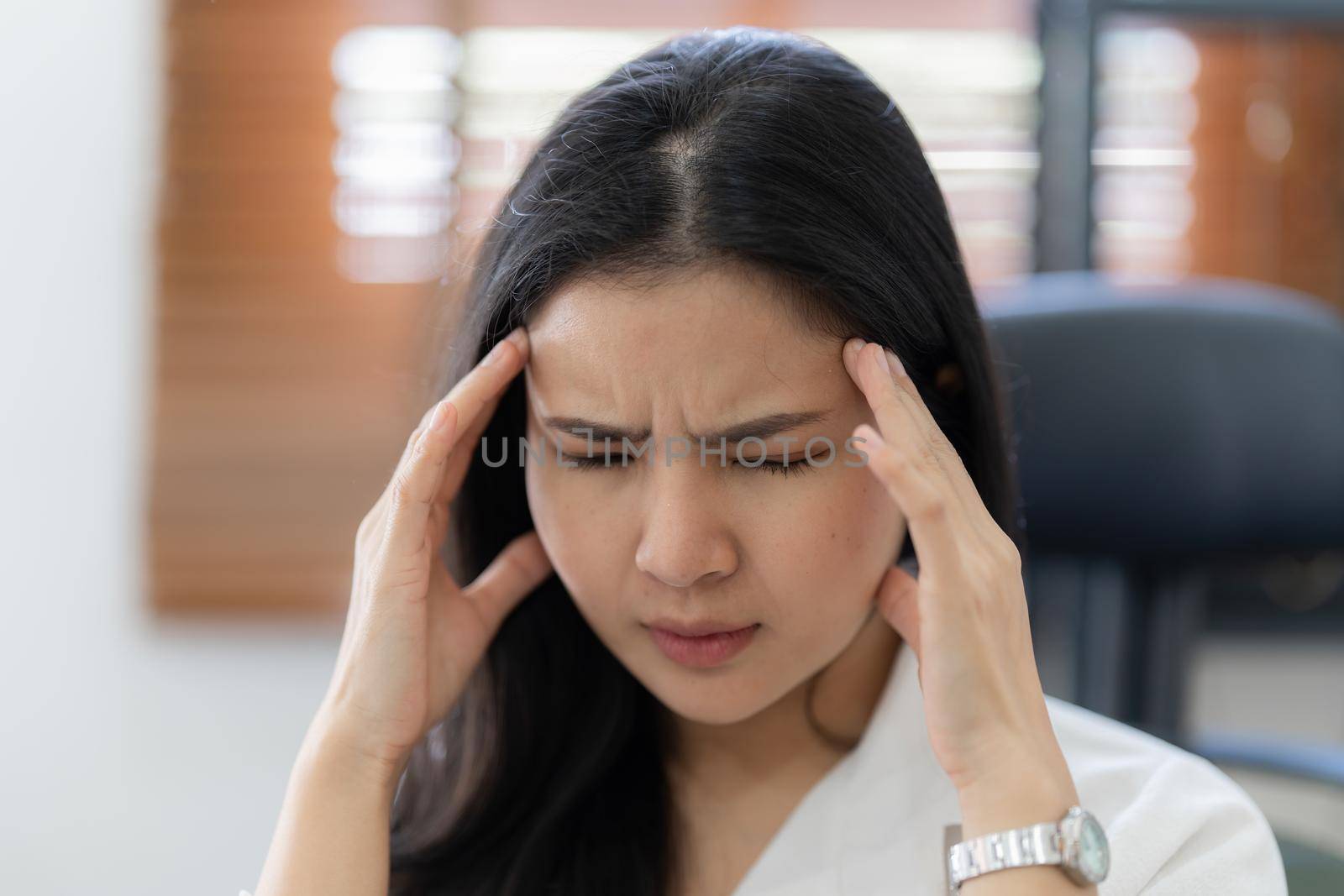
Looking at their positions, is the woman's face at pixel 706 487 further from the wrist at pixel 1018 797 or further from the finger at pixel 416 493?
the wrist at pixel 1018 797

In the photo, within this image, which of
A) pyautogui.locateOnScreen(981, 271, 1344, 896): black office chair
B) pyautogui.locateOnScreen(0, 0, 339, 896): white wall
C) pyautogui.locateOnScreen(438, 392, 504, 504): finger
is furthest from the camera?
pyautogui.locateOnScreen(0, 0, 339, 896): white wall

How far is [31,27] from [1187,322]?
8.62 feet

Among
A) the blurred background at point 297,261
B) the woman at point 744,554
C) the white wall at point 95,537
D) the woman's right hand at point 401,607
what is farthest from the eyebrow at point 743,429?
the white wall at point 95,537

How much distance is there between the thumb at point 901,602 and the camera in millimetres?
958

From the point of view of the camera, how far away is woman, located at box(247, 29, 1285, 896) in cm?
83

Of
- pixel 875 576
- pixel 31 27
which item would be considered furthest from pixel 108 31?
pixel 875 576

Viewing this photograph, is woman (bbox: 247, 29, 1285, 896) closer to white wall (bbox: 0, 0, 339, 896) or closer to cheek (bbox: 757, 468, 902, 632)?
cheek (bbox: 757, 468, 902, 632)

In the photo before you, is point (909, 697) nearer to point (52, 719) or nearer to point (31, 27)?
point (52, 719)

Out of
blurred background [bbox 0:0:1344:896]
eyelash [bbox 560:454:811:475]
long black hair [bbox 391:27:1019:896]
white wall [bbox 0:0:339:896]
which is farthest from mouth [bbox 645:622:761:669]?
white wall [bbox 0:0:339:896]

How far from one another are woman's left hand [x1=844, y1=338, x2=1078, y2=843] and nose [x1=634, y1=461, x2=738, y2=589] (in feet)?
0.39

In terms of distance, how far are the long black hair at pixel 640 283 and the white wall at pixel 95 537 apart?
1.43 m

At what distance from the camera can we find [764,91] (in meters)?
0.91

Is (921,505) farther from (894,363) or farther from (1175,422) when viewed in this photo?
(1175,422)

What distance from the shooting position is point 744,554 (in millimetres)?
873
